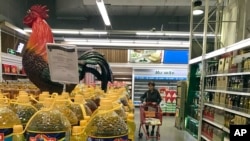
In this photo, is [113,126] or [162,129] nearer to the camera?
[113,126]

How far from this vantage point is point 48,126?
0.90m

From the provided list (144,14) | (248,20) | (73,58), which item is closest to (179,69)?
(144,14)

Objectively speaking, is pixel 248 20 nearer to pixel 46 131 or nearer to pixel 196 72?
pixel 196 72

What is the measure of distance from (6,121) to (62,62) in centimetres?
50

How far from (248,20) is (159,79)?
342 inches

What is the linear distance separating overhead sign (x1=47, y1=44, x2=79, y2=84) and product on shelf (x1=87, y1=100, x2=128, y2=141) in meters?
0.49

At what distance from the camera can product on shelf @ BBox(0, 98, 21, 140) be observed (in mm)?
895

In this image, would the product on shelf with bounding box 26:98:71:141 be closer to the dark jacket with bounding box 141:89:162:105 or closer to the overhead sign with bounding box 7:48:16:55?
the dark jacket with bounding box 141:89:162:105

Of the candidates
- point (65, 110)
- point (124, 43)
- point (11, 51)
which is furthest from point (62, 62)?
point (124, 43)

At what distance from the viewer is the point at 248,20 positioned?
5852 mm

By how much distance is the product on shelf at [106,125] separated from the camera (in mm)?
910

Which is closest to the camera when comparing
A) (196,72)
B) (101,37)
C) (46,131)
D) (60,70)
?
(46,131)

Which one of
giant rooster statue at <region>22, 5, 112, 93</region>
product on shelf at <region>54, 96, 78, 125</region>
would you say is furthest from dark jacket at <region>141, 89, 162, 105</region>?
product on shelf at <region>54, 96, 78, 125</region>

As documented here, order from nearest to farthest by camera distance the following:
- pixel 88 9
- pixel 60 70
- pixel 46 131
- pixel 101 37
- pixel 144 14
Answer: pixel 46 131
pixel 60 70
pixel 88 9
pixel 144 14
pixel 101 37
